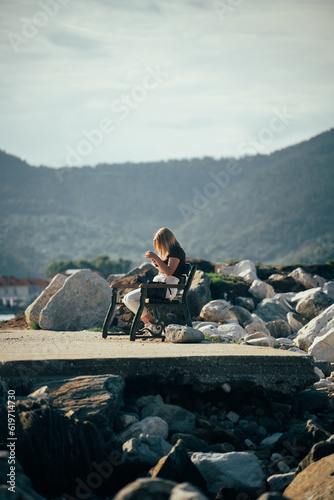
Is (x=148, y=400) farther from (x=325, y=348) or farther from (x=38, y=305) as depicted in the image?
(x=38, y=305)

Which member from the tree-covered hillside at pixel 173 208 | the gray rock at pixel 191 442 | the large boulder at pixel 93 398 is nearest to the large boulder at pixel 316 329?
the gray rock at pixel 191 442

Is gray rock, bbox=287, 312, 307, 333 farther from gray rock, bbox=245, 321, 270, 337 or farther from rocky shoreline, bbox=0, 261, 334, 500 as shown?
rocky shoreline, bbox=0, 261, 334, 500

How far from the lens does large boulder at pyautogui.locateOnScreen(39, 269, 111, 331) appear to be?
11211 mm

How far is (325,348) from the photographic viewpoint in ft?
31.1

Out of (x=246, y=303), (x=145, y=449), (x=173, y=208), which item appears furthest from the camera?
(x=173, y=208)

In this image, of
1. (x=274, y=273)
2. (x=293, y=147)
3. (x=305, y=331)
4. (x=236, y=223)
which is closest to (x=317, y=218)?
(x=236, y=223)

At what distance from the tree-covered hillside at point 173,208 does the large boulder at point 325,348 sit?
94559 millimetres

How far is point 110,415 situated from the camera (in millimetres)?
5637

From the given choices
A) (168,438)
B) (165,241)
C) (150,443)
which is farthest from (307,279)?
(150,443)

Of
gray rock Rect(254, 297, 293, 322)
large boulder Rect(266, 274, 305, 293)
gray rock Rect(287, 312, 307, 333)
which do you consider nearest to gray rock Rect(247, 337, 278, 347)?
gray rock Rect(287, 312, 307, 333)

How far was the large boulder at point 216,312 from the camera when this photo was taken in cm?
1221

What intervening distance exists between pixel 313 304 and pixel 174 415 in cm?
726

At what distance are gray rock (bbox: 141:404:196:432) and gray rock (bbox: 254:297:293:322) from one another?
23.3 feet

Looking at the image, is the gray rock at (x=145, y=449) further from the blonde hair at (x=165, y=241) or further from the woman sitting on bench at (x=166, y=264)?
the blonde hair at (x=165, y=241)
